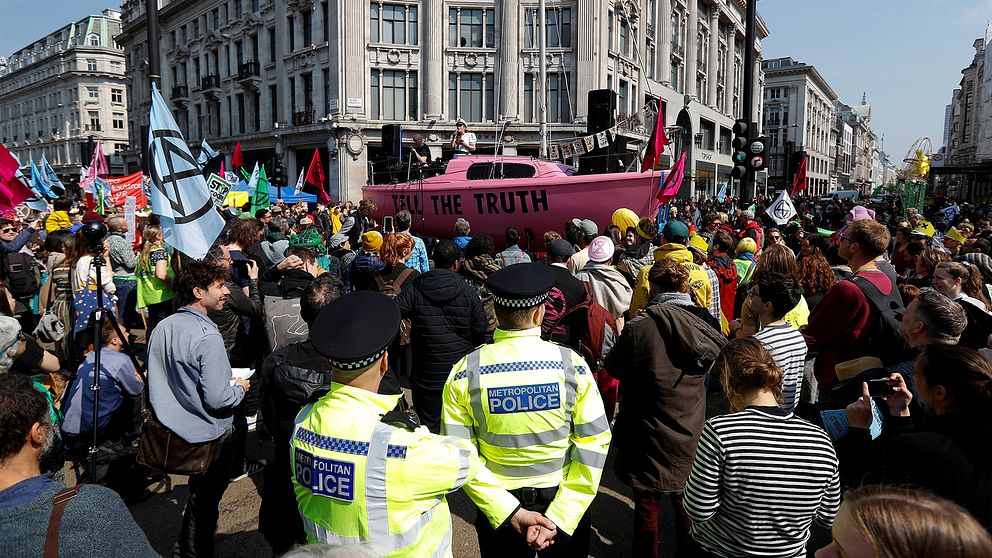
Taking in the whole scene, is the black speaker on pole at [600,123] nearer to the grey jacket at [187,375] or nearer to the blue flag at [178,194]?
the blue flag at [178,194]

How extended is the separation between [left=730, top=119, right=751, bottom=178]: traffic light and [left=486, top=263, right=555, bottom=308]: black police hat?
10.1 m

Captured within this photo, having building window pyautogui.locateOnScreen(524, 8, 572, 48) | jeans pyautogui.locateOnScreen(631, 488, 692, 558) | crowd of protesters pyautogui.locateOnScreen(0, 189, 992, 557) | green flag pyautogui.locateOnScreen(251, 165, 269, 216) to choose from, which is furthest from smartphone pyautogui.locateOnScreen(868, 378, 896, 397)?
building window pyautogui.locateOnScreen(524, 8, 572, 48)

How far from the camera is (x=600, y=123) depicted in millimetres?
15945

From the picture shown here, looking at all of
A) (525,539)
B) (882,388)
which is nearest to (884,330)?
(882,388)

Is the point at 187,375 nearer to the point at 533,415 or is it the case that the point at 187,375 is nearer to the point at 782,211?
the point at 533,415

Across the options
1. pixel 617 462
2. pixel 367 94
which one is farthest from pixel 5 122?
pixel 617 462

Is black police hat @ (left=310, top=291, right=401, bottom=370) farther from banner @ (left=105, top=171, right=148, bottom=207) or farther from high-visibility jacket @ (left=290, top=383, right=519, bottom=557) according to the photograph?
banner @ (left=105, top=171, right=148, bottom=207)

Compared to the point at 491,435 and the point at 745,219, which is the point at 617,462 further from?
the point at 745,219

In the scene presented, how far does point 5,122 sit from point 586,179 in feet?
383

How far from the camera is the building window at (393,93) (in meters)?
31.4

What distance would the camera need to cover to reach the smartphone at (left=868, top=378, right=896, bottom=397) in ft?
7.98

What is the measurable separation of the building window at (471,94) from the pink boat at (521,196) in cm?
1687

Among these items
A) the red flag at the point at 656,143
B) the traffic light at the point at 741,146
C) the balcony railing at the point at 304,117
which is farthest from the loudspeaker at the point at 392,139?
the balcony railing at the point at 304,117

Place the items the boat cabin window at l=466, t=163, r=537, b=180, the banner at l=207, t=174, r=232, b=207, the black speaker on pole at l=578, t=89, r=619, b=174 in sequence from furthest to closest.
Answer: the black speaker on pole at l=578, t=89, r=619, b=174 → the boat cabin window at l=466, t=163, r=537, b=180 → the banner at l=207, t=174, r=232, b=207
